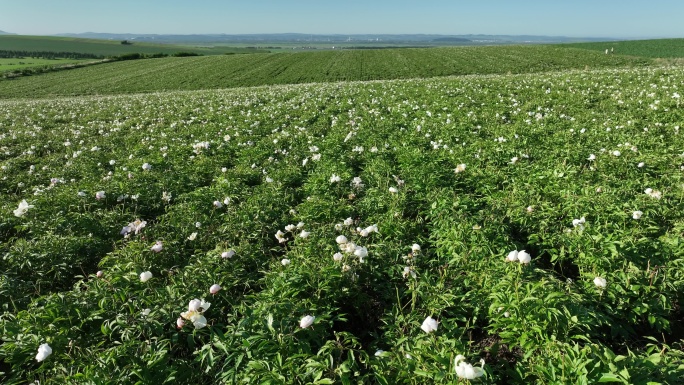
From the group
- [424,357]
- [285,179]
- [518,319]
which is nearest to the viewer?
[424,357]

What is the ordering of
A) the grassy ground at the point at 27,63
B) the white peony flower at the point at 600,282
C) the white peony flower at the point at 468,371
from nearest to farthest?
1. the white peony flower at the point at 468,371
2. the white peony flower at the point at 600,282
3. the grassy ground at the point at 27,63

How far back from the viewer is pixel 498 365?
2797 mm

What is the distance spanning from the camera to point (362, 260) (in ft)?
12.0

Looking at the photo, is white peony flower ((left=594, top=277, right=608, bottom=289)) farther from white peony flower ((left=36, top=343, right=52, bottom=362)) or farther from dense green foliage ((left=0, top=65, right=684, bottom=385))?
white peony flower ((left=36, top=343, right=52, bottom=362))

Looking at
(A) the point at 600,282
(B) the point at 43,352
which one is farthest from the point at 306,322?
(A) the point at 600,282

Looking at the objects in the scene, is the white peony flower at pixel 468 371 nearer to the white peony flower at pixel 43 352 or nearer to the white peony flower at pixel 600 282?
the white peony flower at pixel 600 282

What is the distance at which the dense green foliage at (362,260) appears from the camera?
2.73m

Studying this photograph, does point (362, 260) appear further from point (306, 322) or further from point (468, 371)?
point (468, 371)

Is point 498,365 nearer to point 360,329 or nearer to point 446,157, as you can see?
point 360,329

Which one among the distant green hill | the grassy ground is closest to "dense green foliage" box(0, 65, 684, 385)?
the grassy ground

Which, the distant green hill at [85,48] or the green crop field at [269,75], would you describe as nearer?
the green crop field at [269,75]

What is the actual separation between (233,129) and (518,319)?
1044cm

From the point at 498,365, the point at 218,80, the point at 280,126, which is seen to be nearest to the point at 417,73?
the point at 218,80

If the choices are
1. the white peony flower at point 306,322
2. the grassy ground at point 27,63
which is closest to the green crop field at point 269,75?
the grassy ground at point 27,63
